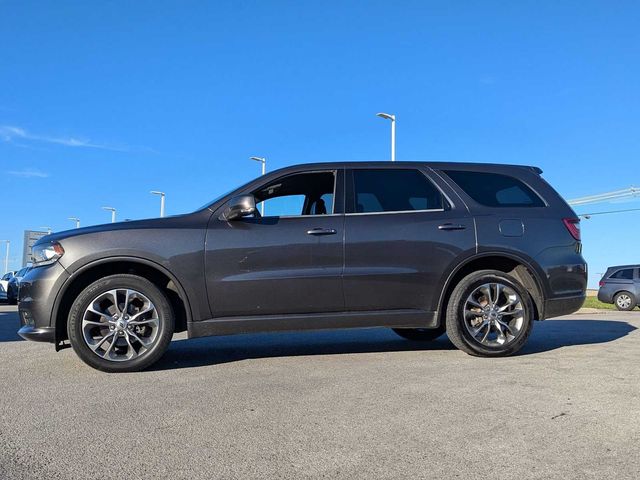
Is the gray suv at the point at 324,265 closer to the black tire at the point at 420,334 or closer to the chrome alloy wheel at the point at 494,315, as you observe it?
the chrome alloy wheel at the point at 494,315

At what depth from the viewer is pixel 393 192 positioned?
5.23 meters

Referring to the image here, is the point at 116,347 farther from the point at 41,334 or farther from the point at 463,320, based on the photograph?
the point at 463,320

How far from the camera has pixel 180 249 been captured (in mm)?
4637

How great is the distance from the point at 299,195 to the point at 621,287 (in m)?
17.8

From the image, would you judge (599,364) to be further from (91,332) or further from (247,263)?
(91,332)

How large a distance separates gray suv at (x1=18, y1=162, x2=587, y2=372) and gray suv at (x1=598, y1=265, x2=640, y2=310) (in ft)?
52.3

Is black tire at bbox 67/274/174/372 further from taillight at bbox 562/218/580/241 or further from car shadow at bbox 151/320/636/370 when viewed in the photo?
taillight at bbox 562/218/580/241

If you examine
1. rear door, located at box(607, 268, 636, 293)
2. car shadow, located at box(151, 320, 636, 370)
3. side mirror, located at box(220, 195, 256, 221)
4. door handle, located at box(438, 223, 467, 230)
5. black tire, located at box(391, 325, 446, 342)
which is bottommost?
car shadow, located at box(151, 320, 636, 370)

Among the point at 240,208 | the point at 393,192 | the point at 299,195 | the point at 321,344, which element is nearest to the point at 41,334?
the point at 240,208

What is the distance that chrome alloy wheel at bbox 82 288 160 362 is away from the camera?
446cm

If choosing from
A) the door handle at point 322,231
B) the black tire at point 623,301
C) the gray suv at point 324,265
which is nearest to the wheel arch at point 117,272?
the gray suv at point 324,265

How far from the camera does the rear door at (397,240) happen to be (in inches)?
191

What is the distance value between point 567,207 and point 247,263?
10.7 feet

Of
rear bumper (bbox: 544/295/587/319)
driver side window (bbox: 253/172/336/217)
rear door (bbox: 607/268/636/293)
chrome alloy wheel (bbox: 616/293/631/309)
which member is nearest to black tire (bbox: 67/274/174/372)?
driver side window (bbox: 253/172/336/217)
